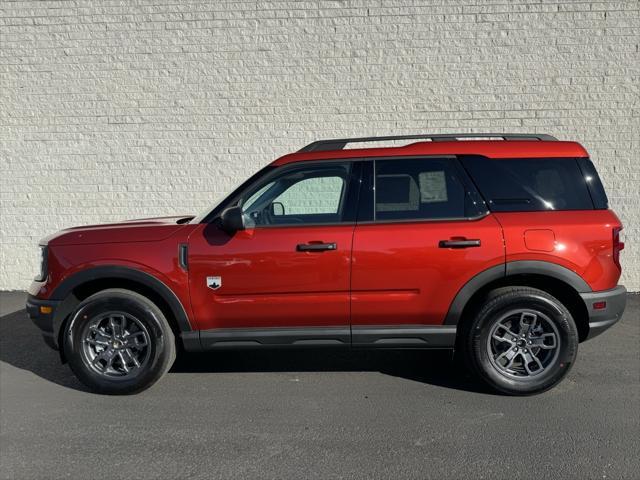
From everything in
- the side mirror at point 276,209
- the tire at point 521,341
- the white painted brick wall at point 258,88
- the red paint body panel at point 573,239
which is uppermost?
the white painted brick wall at point 258,88

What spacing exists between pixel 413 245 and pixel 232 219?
4.35ft

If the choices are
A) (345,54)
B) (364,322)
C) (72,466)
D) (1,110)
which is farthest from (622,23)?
Result: (1,110)

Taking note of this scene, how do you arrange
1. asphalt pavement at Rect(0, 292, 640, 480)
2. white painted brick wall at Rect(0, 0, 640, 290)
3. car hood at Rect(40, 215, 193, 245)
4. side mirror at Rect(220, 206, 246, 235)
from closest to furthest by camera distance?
1. asphalt pavement at Rect(0, 292, 640, 480)
2. side mirror at Rect(220, 206, 246, 235)
3. car hood at Rect(40, 215, 193, 245)
4. white painted brick wall at Rect(0, 0, 640, 290)

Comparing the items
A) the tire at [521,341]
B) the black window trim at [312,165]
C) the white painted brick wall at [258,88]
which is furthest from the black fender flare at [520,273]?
the white painted brick wall at [258,88]

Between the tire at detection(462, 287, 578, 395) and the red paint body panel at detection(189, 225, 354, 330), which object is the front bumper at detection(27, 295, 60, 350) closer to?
the red paint body panel at detection(189, 225, 354, 330)

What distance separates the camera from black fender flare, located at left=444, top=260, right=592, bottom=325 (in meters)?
3.66

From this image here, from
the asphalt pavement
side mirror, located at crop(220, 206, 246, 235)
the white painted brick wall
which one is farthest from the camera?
the white painted brick wall

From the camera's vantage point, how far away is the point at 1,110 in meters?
7.43

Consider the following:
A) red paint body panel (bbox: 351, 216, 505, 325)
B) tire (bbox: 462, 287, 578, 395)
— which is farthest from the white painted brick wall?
tire (bbox: 462, 287, 578, 395)

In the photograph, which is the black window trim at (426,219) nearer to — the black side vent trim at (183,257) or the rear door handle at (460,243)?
the rear door handle at (460,243)

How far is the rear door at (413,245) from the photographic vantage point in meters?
3.66

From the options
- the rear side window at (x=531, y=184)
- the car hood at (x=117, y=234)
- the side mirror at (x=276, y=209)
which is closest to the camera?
the rear side window at (x=531, y=184)

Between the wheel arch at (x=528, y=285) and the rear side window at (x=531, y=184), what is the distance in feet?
1.44

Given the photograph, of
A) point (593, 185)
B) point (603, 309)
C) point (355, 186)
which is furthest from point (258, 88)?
point (603, 309)
